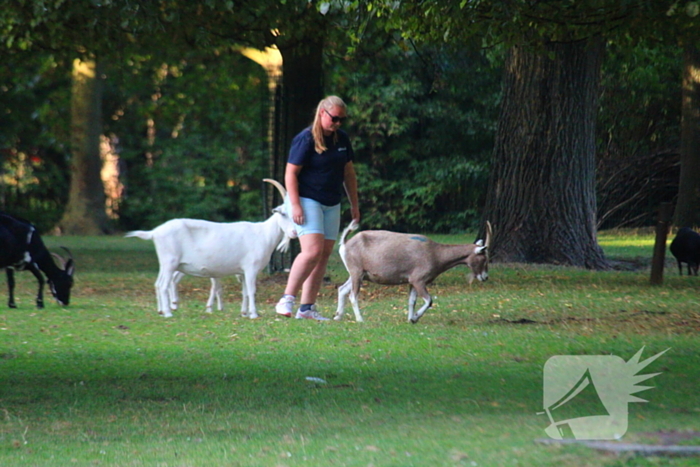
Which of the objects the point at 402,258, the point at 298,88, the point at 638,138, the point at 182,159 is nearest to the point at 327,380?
the point at 402,258

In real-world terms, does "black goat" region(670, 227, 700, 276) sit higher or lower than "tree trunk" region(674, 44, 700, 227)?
lower

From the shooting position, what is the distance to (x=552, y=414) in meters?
6.38

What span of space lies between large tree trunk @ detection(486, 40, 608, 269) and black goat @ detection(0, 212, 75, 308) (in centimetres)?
781

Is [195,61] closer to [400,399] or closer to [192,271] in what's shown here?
[192,271]

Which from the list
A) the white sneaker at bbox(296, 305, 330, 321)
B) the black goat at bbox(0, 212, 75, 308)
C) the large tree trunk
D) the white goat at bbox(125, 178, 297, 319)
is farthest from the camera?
the large tree trunk

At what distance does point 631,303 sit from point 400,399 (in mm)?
6046

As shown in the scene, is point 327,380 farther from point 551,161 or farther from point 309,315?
point 551,161

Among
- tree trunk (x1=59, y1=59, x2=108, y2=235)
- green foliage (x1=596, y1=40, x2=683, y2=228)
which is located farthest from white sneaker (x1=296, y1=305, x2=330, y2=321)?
tree trunk (x1=59, y1=59, x2=108, y2=235)

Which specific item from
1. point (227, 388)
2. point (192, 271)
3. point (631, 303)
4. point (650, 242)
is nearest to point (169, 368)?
point (227, 388)

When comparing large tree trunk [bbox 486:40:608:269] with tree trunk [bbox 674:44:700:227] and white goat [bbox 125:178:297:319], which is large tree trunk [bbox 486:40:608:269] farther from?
tree trunk [bbox 674:44:700:227]

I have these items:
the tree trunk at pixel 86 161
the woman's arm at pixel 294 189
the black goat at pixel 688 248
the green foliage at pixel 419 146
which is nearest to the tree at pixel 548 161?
the black goat at pixel 688 248

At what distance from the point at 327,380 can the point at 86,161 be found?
91.4 feet

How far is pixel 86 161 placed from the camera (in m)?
33.7

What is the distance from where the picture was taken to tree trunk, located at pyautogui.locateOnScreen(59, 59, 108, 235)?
1261 inches
